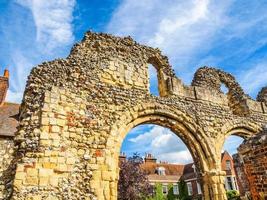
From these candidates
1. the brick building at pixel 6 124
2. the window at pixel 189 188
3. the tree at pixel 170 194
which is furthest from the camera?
the window at pixel 189 188

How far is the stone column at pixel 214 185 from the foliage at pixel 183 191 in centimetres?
2444

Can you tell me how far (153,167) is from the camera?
112 ft

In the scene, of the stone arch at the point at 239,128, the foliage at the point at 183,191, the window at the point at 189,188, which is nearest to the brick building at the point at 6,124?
the stone arch at the point at 239,128

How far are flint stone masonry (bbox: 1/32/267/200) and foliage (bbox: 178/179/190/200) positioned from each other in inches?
915

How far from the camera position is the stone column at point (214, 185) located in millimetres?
7922

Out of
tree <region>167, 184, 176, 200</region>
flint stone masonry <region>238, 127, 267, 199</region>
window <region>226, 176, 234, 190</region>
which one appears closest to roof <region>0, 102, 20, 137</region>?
flint stone masonry <region>238, 127, 267, 199</region>

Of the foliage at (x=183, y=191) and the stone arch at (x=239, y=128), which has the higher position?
the stone arch at (x=239, y=128)

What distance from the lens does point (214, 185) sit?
26.2 feet

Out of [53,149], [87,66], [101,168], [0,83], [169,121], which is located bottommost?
[101,168]

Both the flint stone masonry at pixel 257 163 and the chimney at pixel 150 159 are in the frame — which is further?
the chimney at pixel 150 159

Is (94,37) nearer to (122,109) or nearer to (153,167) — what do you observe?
(122,109)

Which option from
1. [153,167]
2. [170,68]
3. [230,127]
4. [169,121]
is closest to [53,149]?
[169,121]

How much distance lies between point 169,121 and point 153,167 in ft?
89.5

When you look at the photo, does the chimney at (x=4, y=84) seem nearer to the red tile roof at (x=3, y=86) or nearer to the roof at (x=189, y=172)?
the red tile roof at (x=3, y=86)
